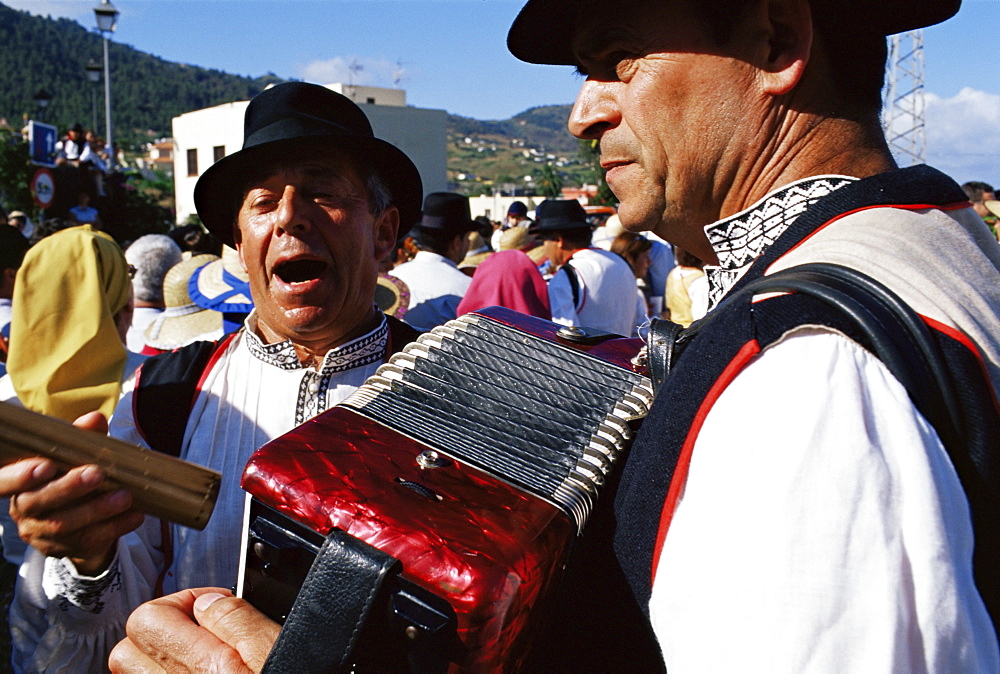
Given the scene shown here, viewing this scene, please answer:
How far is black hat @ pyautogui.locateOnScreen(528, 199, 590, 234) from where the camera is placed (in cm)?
608

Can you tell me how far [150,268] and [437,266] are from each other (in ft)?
6.69

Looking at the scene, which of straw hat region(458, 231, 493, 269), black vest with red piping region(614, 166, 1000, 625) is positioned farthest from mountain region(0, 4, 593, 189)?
black vest with red piping region(614, 166, 1000, 625)

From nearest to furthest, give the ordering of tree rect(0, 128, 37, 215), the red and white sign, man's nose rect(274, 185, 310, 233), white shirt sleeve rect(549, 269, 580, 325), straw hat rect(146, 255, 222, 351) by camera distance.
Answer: man's nose rect(274, 185, 310, 233), straw hat rect(146, 255, 222, 351), white shirt sleeve rect(549, 269, 580, 325), the red and white sign, tree rect(0, 128, 37, 215)

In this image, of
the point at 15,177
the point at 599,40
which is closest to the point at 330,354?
the point at 599,40

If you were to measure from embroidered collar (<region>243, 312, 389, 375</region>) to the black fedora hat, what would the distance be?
0.50 m

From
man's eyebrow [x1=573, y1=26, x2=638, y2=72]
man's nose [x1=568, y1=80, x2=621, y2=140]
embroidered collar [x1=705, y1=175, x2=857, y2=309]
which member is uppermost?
man's eyebrow [x1=573, y1=26, x2=638, y2=72]

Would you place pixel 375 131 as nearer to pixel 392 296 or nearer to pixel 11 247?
pixel 11 247

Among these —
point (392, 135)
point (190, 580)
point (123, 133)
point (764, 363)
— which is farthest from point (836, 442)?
point (123, 133)

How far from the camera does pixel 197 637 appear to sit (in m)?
1.23

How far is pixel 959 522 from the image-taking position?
0.79 meters

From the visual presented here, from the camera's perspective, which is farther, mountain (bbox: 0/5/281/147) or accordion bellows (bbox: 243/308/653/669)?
mountain (bbox: 0/5/281/147)

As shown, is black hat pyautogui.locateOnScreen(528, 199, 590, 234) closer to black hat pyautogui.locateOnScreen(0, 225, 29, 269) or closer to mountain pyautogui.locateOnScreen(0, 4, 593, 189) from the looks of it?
black hat pyautogui.locateOnScreen(0, 225, 29, 269)

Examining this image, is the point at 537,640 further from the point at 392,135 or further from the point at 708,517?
the point at 392,135

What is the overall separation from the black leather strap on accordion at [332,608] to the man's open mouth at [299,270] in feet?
4.58
